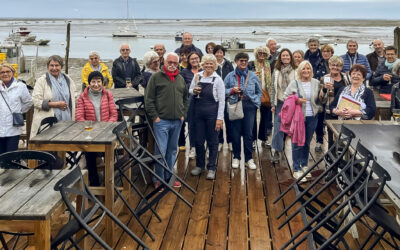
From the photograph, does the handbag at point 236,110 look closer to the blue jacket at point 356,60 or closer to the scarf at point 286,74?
the scarf at point 286,74

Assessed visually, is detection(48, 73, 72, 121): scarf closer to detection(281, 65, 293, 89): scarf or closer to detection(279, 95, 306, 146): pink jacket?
detection(279, 95, 306, 146): pink jacket

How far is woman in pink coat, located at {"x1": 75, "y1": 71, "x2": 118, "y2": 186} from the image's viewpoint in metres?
4.41

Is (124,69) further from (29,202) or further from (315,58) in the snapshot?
(29,202)

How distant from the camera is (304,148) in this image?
5082 millimetres

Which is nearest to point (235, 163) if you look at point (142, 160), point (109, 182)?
point (142, 160)

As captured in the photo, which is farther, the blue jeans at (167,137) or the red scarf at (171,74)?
the blue jeans at (167,137)

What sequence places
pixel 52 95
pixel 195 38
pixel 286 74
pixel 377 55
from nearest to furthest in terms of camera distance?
1. pixel 52 95
2. pixel 286 74
3. pixel 377 55
4. pixel 195 38

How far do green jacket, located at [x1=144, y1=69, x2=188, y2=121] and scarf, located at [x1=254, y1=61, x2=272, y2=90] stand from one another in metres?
1.48

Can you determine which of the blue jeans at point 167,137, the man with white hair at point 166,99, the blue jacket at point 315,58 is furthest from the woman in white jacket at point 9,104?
the blue jacket at point 315,58

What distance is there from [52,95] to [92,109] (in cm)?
57

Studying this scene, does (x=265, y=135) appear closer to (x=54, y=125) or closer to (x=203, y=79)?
(x=203, y=79)

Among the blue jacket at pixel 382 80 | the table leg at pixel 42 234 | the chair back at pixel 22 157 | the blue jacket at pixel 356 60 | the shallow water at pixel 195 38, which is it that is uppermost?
the shallow water at pixel 195 38

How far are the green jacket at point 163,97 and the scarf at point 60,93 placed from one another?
3.04ft

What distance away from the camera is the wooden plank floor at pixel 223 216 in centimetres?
360
